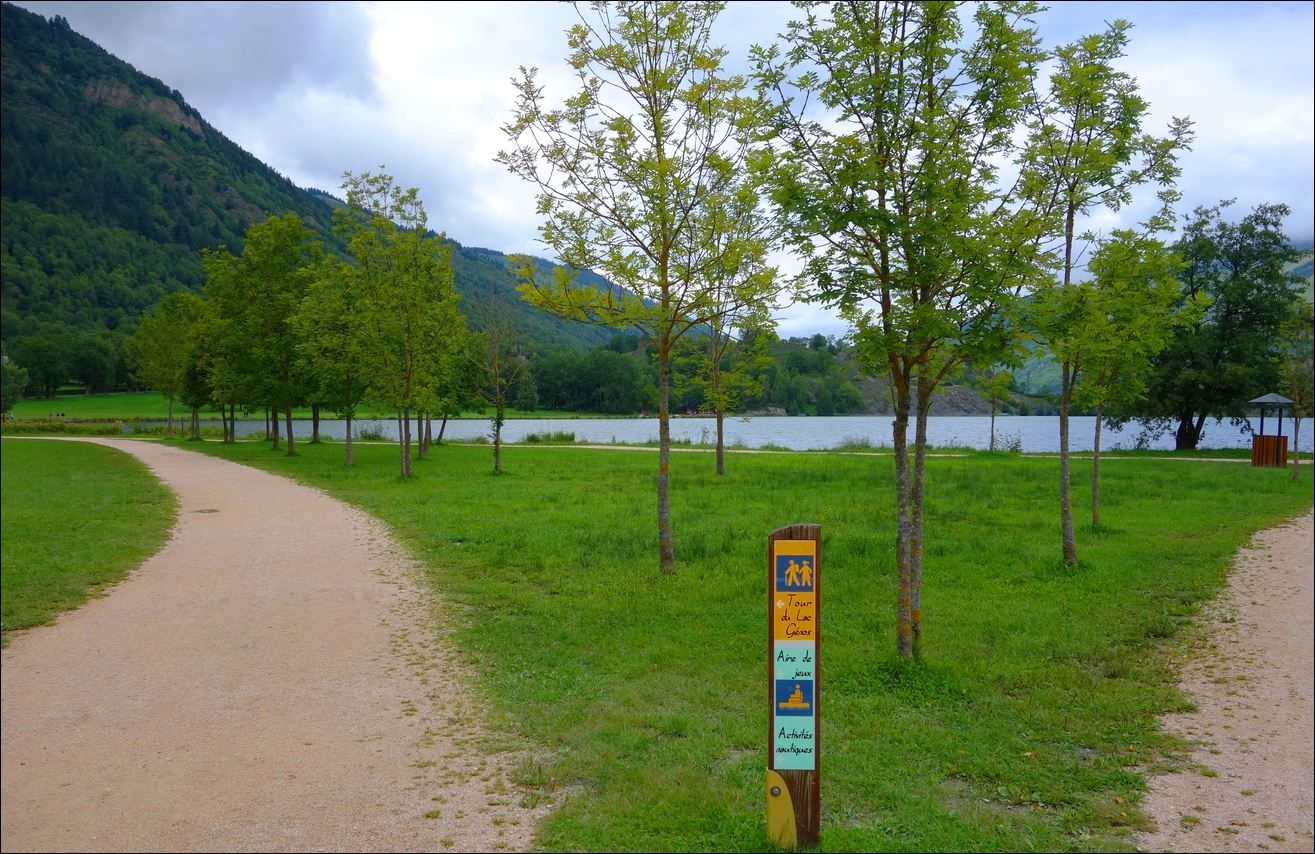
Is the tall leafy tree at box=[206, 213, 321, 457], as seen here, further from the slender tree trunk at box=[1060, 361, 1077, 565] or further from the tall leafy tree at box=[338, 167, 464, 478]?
the slender tree trunk at box=[1060, 361, 1077, 565]

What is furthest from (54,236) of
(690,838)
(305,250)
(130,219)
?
(690,838)

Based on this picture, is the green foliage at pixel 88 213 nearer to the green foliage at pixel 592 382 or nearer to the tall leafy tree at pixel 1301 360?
the green foliage at pixel 592 382

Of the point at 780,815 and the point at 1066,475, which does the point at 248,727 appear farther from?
the point at 1066,475

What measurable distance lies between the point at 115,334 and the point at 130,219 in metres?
82.5

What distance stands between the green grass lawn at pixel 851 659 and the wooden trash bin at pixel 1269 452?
10.4 metres

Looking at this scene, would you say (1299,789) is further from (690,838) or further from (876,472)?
(876,472)

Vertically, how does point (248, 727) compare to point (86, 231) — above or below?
below

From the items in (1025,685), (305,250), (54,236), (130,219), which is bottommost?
(1025,685)

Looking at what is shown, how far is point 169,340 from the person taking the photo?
147 ft

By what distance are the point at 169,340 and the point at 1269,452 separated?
53107mm

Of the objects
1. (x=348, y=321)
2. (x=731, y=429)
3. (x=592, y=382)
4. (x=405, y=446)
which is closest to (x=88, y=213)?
(x=592, y=382)

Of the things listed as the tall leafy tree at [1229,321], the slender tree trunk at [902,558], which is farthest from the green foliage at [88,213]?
the slender tree trunk at [902,558]

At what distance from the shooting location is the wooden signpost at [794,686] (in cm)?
389

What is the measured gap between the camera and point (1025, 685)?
635 centimetres
